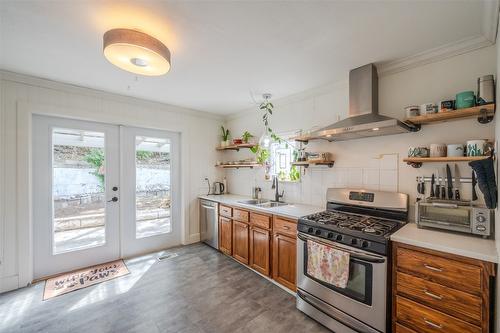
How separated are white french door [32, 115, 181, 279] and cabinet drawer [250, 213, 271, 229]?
5.62 ft

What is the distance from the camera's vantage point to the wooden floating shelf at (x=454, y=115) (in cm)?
162

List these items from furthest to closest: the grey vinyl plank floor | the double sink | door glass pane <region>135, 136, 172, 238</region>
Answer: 1. door glass pane <region>135, 136, 172, 238</region>
2. the double sink
3. the grey vinyl plank floor

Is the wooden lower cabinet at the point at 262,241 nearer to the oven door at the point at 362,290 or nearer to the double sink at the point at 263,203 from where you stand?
the double sink at the point at 263,203

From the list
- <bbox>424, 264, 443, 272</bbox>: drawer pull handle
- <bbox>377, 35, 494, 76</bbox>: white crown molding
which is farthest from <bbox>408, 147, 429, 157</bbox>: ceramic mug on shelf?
<bbox>424, 264, 443, 272</bbox>: drawer pull handle

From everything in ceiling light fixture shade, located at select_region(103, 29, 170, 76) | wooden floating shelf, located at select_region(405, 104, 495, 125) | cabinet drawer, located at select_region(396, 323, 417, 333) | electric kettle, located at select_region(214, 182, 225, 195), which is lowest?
cabinet drawer, located at select_region(396, 323, 417, 333)

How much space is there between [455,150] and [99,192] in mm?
4163

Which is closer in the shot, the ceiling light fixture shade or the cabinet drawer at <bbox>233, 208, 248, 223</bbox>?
the ceiling light fixture shade

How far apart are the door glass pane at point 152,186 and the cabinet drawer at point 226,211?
1.04 metres

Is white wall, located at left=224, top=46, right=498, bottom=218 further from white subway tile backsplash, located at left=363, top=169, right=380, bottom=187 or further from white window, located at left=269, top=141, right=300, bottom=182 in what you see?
white window, located at left=269, top=141, right=300, bottom=182

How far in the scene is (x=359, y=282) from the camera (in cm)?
178

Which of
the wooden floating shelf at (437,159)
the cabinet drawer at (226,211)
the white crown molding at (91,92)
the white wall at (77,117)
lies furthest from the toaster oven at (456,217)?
the white crown molding at (91,92)

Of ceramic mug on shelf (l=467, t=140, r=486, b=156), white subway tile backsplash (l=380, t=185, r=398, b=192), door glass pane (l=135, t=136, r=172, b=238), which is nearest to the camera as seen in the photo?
ceramic mug on shelf (l=467, t=140, r=486, b=156)

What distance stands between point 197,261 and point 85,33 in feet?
9.73

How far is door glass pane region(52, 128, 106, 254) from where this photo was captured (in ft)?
9.34
